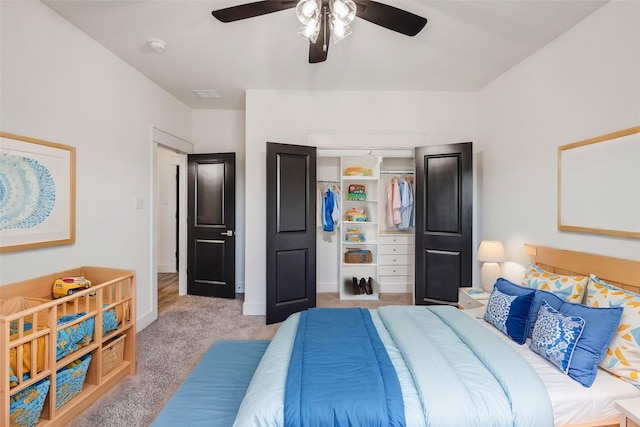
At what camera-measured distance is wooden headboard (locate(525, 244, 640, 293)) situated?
1679 millimetres

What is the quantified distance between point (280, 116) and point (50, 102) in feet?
6.65

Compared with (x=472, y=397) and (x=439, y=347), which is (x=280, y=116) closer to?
(x=439, y=347)

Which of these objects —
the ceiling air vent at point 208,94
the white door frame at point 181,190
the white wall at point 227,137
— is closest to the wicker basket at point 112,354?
the white door frame at point 181,190

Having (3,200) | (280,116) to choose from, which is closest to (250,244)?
(280,116)

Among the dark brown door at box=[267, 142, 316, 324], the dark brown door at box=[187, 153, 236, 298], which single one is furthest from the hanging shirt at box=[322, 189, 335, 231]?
the dark brown door at box=[187, 153, 236, 298]

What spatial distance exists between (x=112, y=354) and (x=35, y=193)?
1.20 meters

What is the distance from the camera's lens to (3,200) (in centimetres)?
171

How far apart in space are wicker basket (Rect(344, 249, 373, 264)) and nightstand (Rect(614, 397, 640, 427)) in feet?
9.30

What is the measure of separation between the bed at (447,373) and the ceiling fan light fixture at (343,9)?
169cm

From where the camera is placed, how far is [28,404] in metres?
1.46

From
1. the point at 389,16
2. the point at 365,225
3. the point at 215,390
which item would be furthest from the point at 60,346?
the point at 365,225

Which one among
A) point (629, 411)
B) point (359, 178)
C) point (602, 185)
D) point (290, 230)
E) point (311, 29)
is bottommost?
point (629, 411)

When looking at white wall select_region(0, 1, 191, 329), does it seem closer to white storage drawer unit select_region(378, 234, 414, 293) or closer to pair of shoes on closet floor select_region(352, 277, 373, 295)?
pair of shoes on closet floor select_region(352, 277, 373, 295)

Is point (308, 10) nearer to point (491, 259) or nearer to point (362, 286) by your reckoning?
point (491, 259)
